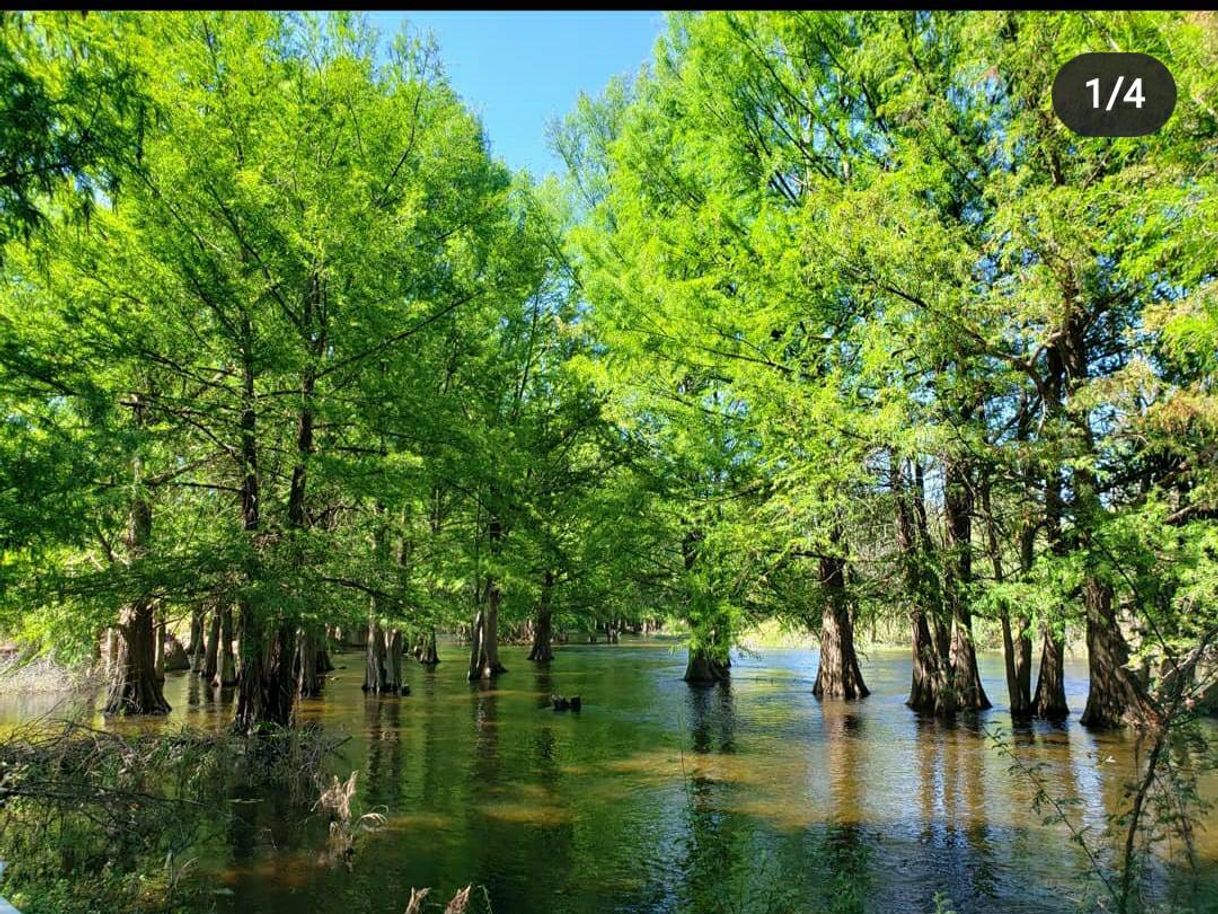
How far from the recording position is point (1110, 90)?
3152 mm

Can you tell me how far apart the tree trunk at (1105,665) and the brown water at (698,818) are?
2.30 feet

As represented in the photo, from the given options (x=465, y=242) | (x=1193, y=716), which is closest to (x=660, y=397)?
(x=465, y=242)

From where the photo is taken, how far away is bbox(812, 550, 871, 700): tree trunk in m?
21.0

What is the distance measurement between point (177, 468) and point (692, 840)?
13099mm

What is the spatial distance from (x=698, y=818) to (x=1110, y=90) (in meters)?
9.39

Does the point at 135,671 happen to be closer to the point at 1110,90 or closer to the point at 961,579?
the point at 961,579

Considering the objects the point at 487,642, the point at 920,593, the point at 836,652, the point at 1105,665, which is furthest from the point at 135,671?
the point at 1105,665

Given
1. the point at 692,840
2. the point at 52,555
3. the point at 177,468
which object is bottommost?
the point at 692,840

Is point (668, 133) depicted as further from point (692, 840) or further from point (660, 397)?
point (692, 840)

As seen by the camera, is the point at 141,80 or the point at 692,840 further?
the point at 141,80

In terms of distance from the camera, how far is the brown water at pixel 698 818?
7656 mm

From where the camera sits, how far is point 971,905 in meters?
7.45

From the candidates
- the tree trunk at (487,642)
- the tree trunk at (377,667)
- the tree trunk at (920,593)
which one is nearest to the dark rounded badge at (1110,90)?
the tree trunk at (920,593)

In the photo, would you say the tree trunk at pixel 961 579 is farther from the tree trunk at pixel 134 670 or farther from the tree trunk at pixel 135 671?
the tree trunk at pixel 135 671
